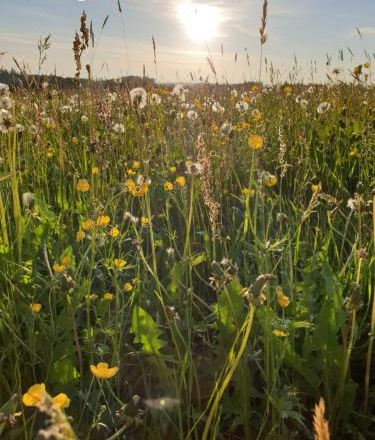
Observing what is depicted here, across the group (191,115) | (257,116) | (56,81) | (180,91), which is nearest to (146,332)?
(257,116)

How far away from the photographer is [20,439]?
3.81ft

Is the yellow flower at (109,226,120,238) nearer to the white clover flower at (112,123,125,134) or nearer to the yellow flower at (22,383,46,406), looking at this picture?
the yellow flower at (22,383,46,406)

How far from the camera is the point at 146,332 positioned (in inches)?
52.0

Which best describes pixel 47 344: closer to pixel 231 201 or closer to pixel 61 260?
pixel 61 260

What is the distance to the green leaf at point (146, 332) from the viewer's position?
4.29ft

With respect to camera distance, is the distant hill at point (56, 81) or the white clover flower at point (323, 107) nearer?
the distant hill at point (56, 81)

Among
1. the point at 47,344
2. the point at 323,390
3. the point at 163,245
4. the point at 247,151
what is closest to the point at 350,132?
the point at 247,151

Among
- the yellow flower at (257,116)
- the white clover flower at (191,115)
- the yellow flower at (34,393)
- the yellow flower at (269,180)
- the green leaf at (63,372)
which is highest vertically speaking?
the white clover flower at (191,115)

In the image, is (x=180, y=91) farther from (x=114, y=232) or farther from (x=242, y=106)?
(x=114, y=232)

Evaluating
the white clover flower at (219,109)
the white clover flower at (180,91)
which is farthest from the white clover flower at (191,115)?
the white clover flower at (180,91)

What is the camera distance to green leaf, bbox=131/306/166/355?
1309mm

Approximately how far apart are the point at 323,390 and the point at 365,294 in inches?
17.2

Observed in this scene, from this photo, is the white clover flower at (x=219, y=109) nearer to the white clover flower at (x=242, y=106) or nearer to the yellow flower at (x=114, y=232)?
the white clover flower at (x=242, y=106)

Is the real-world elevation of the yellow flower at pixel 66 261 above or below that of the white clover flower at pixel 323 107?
below
